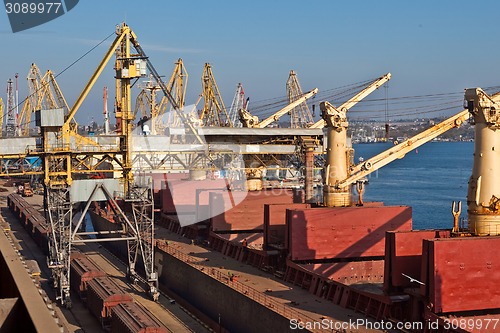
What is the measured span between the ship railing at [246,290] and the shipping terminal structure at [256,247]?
0.42ft

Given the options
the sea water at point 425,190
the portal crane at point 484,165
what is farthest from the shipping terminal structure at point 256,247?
the sea water at point 425,190

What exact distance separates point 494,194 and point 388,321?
590 centimetres

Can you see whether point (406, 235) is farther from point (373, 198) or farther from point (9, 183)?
point (9, 183)

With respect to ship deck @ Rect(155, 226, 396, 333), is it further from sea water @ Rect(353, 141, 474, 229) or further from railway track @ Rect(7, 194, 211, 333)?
sea water @ Rect(353, 141, 474, 229)

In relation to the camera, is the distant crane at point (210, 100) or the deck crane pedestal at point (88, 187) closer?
the deck crane pedestal at point (88, 187)

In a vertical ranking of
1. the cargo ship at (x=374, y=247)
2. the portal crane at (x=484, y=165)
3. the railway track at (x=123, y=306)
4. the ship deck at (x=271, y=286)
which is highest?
the portal crane at (x=484, y=165)

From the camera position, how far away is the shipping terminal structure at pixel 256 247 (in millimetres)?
21938

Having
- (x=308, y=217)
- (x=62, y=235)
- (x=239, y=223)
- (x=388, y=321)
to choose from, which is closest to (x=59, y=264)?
(x=62, y=235)

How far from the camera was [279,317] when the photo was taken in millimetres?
25688

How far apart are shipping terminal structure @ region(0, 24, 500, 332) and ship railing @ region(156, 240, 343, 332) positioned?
0.42ft

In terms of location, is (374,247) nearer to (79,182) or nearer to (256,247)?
(256,247)

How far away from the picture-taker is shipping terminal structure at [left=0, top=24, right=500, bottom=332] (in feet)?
72.0

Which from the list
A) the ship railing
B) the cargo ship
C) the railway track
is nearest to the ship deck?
the ship railing

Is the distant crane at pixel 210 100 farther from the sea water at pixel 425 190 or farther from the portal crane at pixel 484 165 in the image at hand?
the portal crane at pixel 484 165
